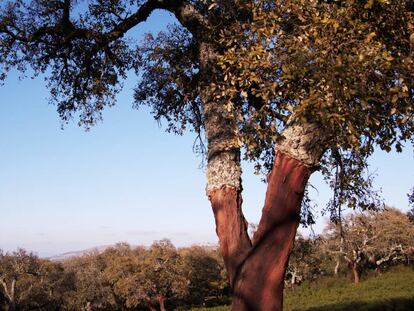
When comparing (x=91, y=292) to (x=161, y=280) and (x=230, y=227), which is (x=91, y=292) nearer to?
(x=161, y=280)

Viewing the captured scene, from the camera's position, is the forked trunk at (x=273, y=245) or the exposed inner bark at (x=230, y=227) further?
the exposed inner bark at (x=230, y=227)

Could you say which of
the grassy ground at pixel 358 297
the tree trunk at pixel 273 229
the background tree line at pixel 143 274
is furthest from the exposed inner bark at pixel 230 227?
the background tree line at pixel 143 274

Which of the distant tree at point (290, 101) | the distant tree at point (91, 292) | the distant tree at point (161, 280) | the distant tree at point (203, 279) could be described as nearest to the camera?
the distant tree at point (290, 101)

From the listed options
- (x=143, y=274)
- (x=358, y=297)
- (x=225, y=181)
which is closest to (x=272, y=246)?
(x=225, y=181)

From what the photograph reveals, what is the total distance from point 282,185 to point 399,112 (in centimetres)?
161

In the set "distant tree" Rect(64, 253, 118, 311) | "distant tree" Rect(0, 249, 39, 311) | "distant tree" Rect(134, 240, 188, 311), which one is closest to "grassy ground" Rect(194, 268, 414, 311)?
"distant tree" Rect(134, 240, 188, 311)

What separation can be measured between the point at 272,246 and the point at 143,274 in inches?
2337

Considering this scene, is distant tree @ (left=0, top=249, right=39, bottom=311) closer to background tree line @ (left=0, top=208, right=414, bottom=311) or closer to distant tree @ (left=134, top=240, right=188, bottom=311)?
background tree line @ (left=0, top=208, right=414, bottom=311)

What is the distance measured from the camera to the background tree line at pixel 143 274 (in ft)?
193

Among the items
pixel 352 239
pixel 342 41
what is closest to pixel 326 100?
pixel 342 41

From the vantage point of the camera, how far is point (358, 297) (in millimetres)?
43688

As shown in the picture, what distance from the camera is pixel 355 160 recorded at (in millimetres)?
7844

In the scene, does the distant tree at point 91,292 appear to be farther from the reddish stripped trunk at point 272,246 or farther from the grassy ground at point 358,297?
the reddish stripped trunk at point 272,246

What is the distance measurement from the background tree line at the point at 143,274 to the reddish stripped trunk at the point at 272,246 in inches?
1804
